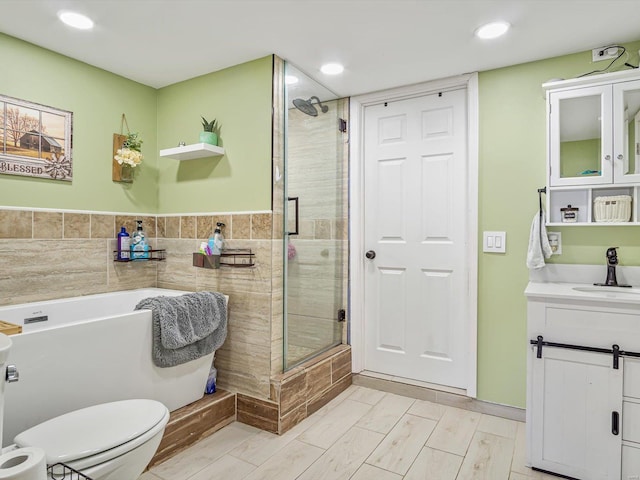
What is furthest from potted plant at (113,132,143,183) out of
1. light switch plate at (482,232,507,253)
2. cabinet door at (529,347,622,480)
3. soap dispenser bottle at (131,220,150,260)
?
cabinet door at (529,347,622,480)

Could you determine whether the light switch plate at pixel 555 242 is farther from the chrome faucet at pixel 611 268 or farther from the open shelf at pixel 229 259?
the open shelf at pixel 229 259

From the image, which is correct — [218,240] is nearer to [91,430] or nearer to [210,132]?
[210,132]

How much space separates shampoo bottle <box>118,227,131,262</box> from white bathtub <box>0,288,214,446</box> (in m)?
0.43

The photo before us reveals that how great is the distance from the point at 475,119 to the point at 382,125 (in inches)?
27.5

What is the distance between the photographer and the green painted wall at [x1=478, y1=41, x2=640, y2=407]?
2398 millimetres

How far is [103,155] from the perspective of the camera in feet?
8.79

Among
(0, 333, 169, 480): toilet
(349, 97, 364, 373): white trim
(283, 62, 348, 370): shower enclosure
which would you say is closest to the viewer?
(0, 333, 169, 480): toilet

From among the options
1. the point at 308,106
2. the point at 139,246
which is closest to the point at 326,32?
the point at 308,106

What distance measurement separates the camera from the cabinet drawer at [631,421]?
171cm

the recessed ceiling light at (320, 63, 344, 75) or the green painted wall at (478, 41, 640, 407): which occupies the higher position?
the recessed ceiling light at (320, 63, 344, 75)

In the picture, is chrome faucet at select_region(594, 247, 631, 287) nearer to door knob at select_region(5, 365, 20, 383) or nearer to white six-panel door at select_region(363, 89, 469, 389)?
white six-panel door at select_region(363, 89, 469, 389)

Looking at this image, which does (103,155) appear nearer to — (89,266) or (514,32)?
(89,266)

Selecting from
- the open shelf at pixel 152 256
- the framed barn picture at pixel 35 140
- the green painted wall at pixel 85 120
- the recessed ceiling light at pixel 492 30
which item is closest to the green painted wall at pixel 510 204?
the recessed ceiling light at pixel 492 30

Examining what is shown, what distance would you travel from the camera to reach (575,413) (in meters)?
1.82
